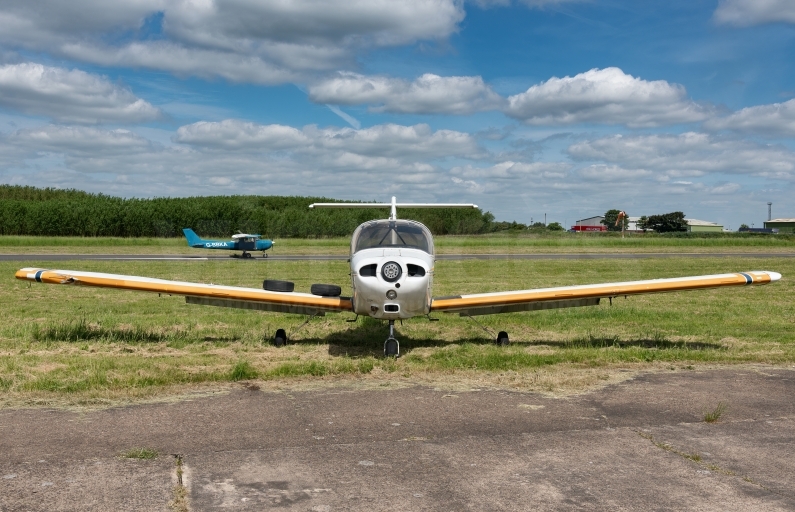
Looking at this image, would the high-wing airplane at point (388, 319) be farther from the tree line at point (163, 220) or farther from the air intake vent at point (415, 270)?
the tree line at point (163, 220)

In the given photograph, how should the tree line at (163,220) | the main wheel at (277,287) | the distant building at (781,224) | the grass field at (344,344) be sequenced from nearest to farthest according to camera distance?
the grass field at (344,344)
the main wheel at (277,287)
the tree line at (163,220)
the distant building at (781,224)

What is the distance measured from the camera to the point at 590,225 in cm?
13138

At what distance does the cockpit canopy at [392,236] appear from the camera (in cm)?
1005

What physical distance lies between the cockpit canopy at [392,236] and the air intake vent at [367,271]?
1.00 meters

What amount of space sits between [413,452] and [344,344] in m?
5.99

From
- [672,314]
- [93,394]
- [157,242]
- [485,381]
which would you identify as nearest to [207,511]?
[93,394]

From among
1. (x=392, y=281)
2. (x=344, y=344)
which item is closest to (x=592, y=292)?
(x=392, y=281)

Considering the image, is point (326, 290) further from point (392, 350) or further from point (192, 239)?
point (192, 239)

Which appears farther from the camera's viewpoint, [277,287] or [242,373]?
[277,287]

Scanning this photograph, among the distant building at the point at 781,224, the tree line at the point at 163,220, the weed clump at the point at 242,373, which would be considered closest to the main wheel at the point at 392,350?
the weed clump at the point at 242,373

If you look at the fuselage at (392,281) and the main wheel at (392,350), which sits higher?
the fuselage at (392,281)

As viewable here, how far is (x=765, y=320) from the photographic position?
14.0 m

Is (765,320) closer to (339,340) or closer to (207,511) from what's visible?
(339,340)

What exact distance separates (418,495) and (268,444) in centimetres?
163
